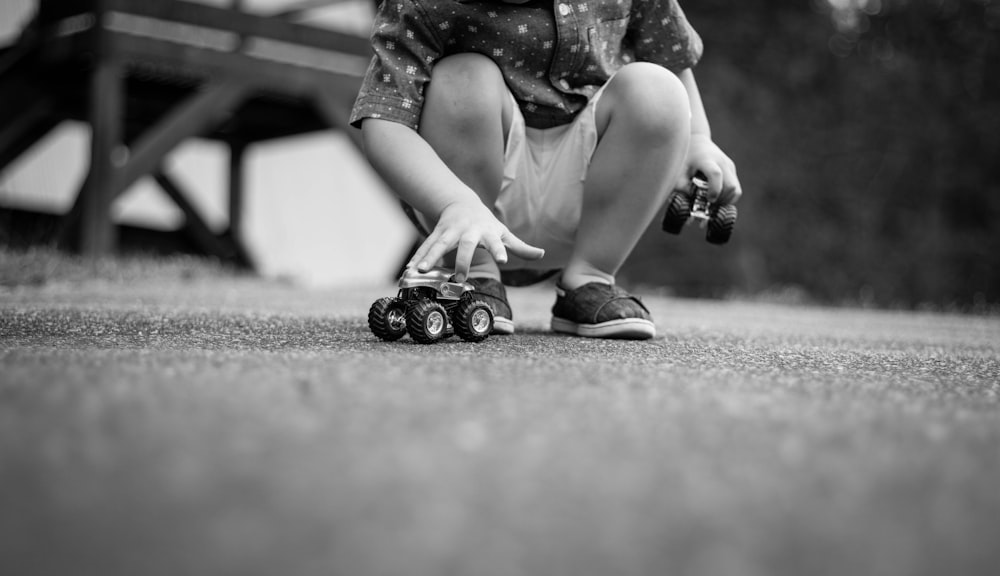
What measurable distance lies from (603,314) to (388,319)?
0.42 meters

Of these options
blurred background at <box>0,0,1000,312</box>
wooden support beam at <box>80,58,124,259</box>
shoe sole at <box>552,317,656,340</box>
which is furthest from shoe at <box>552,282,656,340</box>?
blurred background at <box>0,0,1000,312</box>

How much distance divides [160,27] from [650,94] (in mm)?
3515

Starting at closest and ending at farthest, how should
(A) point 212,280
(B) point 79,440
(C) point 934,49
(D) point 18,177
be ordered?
(B) point 79,440 < (A) point 212,280 < (D) point 18,177 < (C) point 934,49

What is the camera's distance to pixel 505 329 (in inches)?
55.5

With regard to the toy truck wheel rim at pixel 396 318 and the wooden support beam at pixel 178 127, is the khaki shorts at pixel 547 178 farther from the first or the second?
the wooden support beam at pixel 178 127

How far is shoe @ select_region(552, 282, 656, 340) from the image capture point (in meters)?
1.45

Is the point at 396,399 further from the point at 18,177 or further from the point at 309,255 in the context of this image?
the point at 309,255

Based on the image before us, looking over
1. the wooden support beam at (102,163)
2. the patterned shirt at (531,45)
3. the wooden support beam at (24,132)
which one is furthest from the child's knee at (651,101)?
the wooden support beam at (24,132)

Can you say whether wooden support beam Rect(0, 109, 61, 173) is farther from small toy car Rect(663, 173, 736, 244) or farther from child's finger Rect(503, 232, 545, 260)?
child's finger Rect(503, 232, 545, 260)

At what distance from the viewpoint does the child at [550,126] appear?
140 centimetres

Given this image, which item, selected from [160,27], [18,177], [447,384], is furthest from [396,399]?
[18,177]

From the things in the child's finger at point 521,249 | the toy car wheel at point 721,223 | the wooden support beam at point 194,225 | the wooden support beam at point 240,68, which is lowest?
the wooden support beam at point 194,225

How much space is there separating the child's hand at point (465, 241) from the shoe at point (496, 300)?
259 mm

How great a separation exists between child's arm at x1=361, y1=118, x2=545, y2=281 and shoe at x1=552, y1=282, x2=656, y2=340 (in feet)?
1.09
